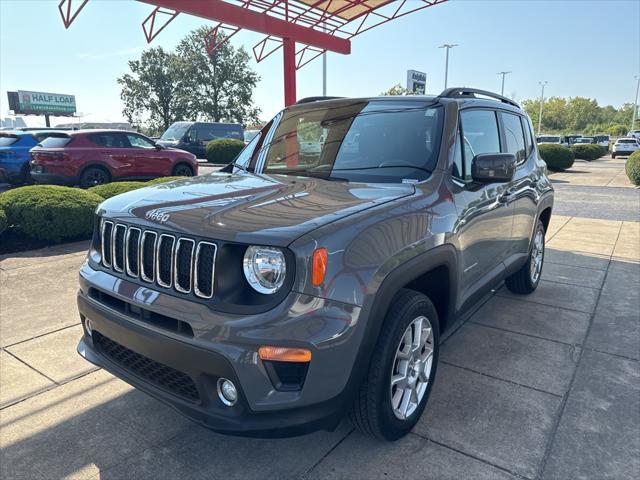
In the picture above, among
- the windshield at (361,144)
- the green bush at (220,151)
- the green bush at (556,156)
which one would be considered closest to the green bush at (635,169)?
the green bush at (556,156)

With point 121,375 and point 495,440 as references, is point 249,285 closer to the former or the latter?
point 121,375

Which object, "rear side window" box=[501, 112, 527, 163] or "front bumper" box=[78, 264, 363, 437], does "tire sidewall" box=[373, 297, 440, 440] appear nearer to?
"front bumper" box=[78, 264, 363, 437]

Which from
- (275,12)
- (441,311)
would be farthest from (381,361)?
(275,12)

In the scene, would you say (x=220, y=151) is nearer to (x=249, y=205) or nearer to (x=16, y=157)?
(x=16, y=157)

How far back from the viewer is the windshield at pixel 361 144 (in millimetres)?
2967

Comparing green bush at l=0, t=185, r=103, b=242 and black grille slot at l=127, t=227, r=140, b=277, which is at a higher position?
black grille slot at l=127, t=227, r=140, b=277

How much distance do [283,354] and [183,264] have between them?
615 mm

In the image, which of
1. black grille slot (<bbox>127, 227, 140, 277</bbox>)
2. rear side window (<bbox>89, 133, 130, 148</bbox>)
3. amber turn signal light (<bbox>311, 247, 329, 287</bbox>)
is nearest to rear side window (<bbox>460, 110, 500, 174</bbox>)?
amber turn signal light (<bbox>311, 247, 329, 287</bbox>)

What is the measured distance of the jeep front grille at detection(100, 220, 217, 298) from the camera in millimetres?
2051

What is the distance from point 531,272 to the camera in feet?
15.9

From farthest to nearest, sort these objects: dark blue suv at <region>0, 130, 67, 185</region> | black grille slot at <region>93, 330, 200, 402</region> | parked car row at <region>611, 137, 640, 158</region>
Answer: parked car row at <region>611, 137, 640, 158</region>, dark blue suv at <region>0, 130, 67, 185</region>, black grille slot at <region>93, 330, 200, 402</region>

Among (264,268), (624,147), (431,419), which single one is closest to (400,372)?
(431,419)

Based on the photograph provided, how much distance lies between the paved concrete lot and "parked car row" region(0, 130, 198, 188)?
7.49 metres

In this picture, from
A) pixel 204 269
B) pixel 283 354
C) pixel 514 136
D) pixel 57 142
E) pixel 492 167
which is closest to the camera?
pixel 283 354
